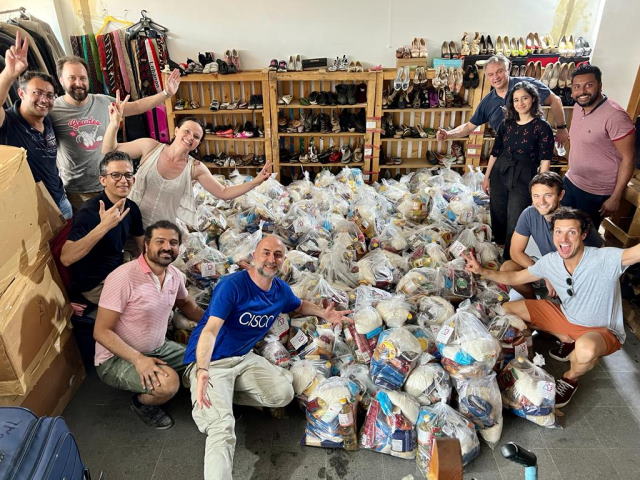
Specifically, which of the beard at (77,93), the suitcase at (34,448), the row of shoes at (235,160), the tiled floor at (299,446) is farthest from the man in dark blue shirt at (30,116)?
the row of shoes at (235,160)

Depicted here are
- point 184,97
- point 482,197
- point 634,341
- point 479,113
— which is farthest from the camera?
point 184,97

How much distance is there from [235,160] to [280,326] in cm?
363

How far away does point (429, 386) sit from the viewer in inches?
94.2

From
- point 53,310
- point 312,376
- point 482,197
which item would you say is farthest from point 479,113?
point 53,310

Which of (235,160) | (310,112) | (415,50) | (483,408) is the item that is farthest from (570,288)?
(235,160)

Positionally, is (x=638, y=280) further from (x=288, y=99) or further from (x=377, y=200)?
(x=288, y=99)

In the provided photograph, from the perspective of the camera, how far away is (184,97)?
585 centimetres

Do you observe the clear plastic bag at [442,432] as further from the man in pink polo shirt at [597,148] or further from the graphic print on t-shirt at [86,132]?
the graphic print on t-shirt at [86,132]

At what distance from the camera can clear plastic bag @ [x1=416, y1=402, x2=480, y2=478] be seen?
220 cm

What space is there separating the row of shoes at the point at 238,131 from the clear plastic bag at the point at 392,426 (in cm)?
407

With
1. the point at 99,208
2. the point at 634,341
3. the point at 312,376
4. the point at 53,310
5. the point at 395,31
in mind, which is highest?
the point at 395,31

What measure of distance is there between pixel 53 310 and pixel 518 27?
216 inches

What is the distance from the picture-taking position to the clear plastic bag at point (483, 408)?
7.66 feet

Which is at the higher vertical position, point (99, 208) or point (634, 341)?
point (99, 208)
